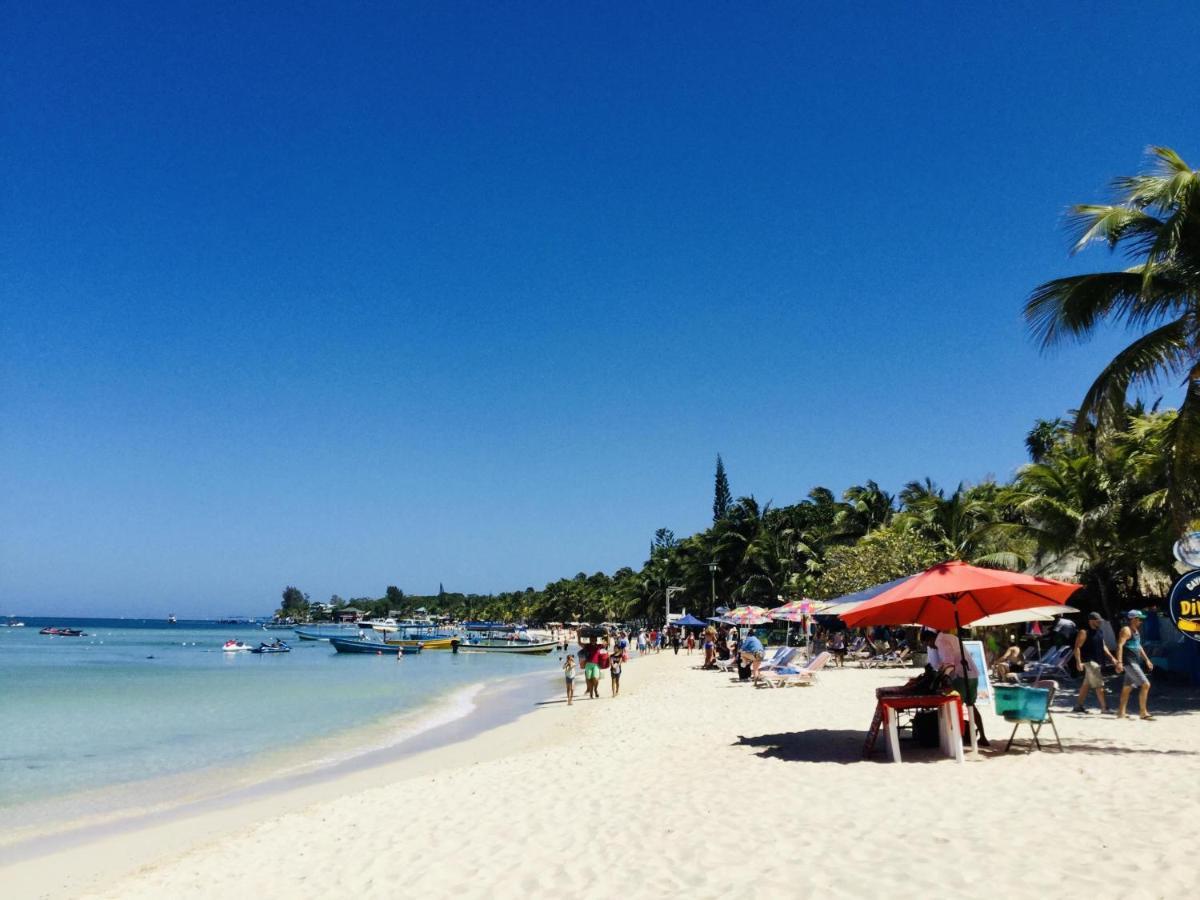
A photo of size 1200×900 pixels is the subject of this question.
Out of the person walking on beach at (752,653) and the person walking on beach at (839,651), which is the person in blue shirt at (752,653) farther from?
the person walking on beach at (839,651)

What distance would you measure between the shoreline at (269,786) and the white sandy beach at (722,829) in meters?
→ 0.32

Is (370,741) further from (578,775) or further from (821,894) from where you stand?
(821,894)

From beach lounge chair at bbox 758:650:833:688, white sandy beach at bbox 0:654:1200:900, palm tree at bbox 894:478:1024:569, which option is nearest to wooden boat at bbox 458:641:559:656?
palm tree at bbox 894:478:1024:569

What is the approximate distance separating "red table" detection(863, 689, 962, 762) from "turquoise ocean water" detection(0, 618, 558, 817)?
11195 millimetres

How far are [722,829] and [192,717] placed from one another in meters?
21.4

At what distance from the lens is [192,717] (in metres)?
23.4

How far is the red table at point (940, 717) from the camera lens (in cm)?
841

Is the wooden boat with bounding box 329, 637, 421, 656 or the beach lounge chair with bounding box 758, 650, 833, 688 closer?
the beach lounge chair with bounding box 758, 650, 833, 688

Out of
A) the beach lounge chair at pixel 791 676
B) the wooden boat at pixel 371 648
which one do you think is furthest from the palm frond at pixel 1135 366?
the wooden boat at pixel 371 648

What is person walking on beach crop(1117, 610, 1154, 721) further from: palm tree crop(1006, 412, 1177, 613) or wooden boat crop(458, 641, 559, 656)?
wooden boat crop(458, 641, 559, 656)

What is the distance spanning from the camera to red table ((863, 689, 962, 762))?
8.41 m

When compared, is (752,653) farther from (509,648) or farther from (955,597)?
(509,648)

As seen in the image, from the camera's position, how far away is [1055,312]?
1168 centimetres

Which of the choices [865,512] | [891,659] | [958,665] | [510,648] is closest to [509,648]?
[510,648]
